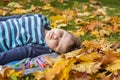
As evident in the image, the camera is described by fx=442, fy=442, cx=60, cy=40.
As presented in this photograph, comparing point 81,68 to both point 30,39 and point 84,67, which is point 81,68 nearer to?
point 84,67

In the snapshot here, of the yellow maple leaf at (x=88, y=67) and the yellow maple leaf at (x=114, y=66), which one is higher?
the yellow maple leaf at (x=88, y=67)

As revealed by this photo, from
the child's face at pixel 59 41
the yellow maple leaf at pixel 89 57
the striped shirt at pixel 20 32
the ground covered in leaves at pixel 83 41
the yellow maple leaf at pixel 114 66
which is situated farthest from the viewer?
the striped shirt at pixel 20 32

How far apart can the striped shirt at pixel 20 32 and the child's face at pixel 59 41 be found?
0.50 ft

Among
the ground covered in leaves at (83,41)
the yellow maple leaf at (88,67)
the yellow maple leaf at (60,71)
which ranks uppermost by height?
the yellow maple leaf at (60,71)

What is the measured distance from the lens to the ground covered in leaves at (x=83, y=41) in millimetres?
3297

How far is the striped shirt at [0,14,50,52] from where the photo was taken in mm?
4191

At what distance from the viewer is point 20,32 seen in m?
4.28

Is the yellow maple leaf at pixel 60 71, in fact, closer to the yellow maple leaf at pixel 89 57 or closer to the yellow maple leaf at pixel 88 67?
the yellow maple leaf at pixel 88 67

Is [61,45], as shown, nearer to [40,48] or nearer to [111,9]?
[40,48]

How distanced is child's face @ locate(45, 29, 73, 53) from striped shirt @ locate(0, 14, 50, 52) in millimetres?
153

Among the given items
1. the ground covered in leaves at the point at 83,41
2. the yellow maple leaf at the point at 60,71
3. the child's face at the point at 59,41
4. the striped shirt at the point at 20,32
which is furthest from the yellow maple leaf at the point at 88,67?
the striped shirt at the point at 20,32

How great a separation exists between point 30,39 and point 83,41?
0.84 meters

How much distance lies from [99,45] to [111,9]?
311cm

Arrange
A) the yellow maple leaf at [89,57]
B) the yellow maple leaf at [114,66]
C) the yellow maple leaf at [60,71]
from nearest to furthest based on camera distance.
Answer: the yellow maple leaf at [60,71] < the yellow maple leaf at [114,66] < the yellow maple leaf at [89,57]
